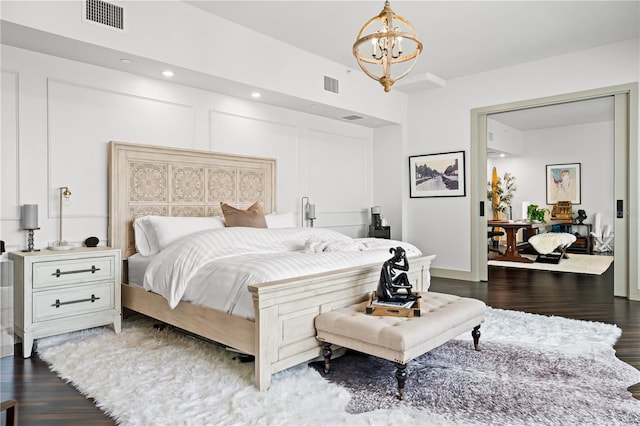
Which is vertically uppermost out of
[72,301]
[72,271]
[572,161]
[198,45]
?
[198,45]

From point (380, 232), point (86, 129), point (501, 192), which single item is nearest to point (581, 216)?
point (501, 192)

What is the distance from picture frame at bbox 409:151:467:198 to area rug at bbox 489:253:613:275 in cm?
221

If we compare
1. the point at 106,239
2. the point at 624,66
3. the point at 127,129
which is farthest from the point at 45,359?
the point at 624,66

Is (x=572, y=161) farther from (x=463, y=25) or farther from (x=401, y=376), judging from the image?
(x=401, y=376)

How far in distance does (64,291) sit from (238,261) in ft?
4.75

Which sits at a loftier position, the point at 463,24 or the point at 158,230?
the point at 463,24

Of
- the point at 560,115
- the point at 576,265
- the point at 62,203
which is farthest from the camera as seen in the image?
the point at 560,115

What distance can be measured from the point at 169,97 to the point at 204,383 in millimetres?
3041

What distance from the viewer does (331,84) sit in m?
5.48

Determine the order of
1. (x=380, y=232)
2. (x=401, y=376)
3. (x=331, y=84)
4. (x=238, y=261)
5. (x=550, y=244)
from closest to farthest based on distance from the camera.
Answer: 1. (x=401, y=376)
2. (x=238, y=261)
3. (x=331, y=84)
4. (x=380, y=232)
5. (x=550, y=244)

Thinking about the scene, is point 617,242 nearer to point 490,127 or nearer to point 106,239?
point 490,127

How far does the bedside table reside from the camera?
3.09 m

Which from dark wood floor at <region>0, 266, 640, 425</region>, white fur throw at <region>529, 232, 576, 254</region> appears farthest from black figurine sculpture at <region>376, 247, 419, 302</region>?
white fur throw at <region>529, 232, 576, 254</region>

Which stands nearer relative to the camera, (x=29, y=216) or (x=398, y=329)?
(x=398, y=329)
